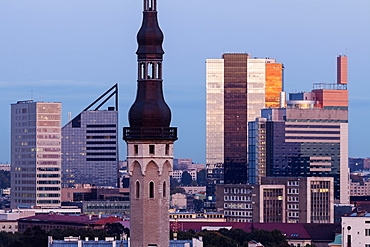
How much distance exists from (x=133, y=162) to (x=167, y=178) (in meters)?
1.96

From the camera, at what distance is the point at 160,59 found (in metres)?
84.8

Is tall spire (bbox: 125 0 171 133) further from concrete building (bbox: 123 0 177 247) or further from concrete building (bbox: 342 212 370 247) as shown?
concrete building (bbox: 342 212 370 247)

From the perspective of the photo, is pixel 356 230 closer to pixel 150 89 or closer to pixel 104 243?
pixel 104 243

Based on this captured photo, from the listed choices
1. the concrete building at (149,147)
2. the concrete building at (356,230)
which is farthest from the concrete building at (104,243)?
the concrete building at (149,147)

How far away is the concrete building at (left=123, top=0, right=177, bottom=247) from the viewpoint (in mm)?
84438

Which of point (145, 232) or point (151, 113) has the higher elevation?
point (151, 113)

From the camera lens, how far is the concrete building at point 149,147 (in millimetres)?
84438

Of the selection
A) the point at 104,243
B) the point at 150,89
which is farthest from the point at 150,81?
the point at 104,243

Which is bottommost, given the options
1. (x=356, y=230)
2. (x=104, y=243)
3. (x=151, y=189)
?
(x=104, y=243)

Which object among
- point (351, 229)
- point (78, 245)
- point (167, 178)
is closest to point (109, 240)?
point (78, 245)

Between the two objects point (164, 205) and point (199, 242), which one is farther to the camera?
point (199, 242)

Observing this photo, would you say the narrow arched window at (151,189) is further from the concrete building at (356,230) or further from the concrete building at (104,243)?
the concrete building at (356,230)

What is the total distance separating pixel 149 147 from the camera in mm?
85125

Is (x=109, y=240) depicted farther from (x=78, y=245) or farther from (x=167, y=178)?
(x=167, y=178)
